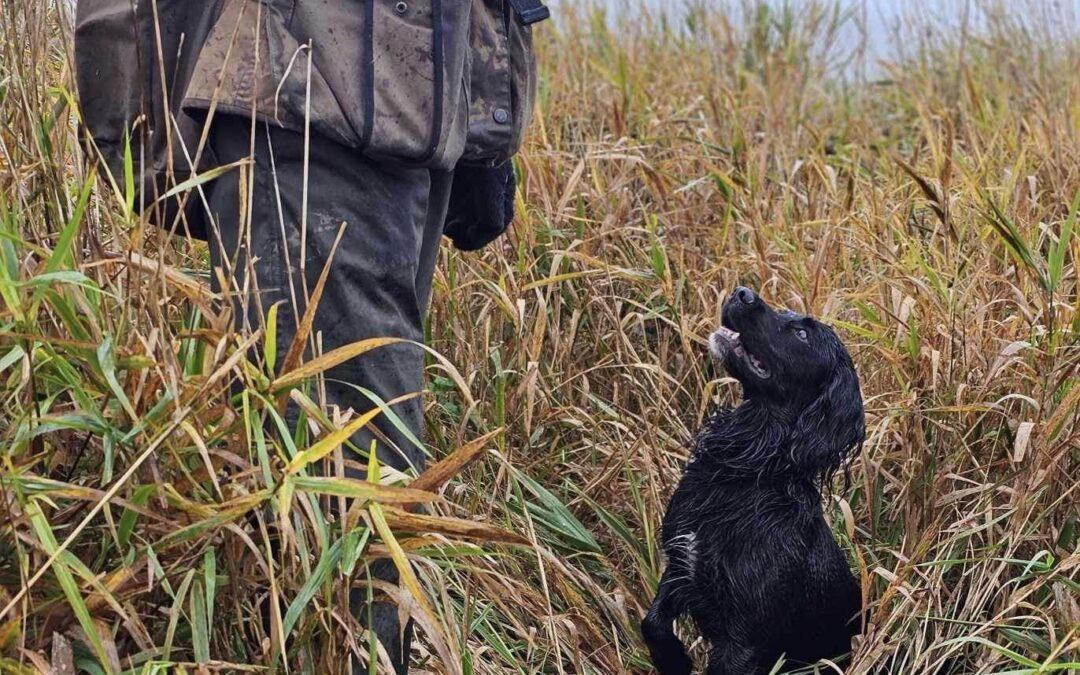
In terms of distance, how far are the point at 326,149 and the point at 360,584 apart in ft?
2.35

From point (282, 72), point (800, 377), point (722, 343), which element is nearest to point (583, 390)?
point (722, 343)

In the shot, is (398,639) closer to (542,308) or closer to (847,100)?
(542,308)

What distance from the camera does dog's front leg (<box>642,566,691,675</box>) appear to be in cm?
321

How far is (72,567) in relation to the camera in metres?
2.15

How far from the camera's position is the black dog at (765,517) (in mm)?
3211

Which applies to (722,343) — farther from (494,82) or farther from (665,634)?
(494,82)

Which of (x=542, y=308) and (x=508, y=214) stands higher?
(x=508, y=214)

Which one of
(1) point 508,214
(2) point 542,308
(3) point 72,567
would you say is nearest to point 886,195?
(2) point 542,308

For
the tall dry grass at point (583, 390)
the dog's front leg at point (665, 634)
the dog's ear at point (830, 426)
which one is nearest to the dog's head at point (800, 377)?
the dog's ear at point (830, 426)

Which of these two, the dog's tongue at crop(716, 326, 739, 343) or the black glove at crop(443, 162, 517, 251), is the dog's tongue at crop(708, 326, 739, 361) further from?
the black glove at crop(443, 162, 517, 251)

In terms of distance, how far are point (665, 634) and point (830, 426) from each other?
585 mm

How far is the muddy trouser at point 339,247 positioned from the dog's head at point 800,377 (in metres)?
0.99

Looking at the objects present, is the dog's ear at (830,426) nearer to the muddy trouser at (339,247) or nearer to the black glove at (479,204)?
the black glove at (479,204)

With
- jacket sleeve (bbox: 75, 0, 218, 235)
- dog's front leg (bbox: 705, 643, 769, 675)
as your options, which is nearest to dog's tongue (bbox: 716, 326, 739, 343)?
dog's front leg (bbox: 705, 643, 769, 675)
